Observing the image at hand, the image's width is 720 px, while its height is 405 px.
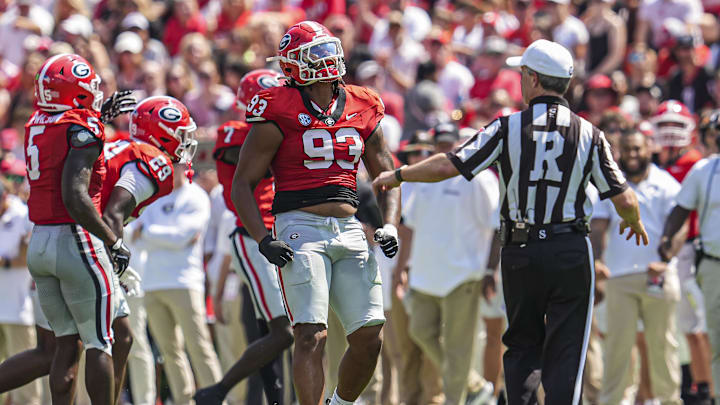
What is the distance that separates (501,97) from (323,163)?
5.43 metres

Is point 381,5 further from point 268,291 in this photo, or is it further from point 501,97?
point 268,291

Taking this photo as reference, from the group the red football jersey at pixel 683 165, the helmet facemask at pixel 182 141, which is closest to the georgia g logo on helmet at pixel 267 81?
the helmet facemask at pixel 182 141

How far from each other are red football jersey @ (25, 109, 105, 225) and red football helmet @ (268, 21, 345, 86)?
3.99ft

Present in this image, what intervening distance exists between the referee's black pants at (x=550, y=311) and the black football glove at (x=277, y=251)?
1.33m

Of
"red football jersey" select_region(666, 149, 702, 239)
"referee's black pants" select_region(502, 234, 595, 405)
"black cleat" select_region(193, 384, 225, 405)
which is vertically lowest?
"black cleat" select_region(193, 384, 225, 405)

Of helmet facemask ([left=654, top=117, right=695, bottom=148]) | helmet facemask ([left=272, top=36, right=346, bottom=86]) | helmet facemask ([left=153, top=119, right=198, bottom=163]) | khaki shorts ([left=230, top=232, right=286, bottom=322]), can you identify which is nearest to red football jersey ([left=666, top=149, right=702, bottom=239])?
helmet facemask ([left=654, top=117, right=695, bottom=148])

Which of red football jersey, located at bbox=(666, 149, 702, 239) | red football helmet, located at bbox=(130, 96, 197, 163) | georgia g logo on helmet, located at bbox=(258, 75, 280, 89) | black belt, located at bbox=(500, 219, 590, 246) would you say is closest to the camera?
black belt, located at bbox=(500, 219, 590, 246)

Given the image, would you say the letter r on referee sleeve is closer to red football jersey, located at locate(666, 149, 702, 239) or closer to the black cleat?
the black cleat

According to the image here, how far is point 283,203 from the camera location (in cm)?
662

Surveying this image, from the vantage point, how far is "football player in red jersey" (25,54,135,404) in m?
6.90

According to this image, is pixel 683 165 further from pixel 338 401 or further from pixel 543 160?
pixel 338 401

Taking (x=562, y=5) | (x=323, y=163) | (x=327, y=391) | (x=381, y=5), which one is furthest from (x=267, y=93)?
(x=381, y=5)

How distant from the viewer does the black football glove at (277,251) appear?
6395 millimetres

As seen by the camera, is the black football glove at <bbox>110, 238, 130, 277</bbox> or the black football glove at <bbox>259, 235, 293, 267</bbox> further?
the black football glove at <bbox>110, 238, 130, 277</bbox>
